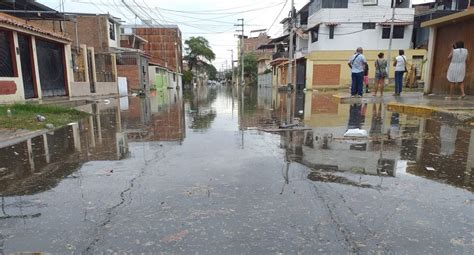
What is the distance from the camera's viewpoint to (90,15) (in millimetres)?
31125

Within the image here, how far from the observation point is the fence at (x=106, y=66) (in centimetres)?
2569

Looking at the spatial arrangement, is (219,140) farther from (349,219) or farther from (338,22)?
(338,22)

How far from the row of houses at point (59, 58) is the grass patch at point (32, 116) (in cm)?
360

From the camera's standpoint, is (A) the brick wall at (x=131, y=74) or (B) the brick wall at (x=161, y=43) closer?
(A) the brick wall at (x=131, y=74)

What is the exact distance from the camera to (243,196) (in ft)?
10.5

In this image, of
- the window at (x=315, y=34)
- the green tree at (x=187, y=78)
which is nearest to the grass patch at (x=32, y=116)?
the window at (x=315, y=34)

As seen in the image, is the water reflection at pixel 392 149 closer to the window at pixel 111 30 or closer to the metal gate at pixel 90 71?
the metal gate at pixel 90 71

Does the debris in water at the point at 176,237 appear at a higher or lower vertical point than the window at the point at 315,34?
lower

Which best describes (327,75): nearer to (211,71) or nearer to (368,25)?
(368,25)

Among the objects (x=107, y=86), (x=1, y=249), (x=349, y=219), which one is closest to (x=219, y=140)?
(x=349, y=219)

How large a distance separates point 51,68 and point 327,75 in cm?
2426

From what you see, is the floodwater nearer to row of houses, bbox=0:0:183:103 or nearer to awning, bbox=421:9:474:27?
awning, bbox=421:9:474:27

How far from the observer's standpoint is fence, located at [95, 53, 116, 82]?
84.3 feet

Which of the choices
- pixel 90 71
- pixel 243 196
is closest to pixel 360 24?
pixel 90 71
